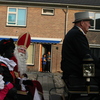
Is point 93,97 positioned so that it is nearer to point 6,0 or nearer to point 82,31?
point 82,31

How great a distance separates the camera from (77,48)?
2.58m

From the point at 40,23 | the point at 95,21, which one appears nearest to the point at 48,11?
the point at 40,23

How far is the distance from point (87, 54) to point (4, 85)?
1447mm

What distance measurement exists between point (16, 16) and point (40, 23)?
7.62ft

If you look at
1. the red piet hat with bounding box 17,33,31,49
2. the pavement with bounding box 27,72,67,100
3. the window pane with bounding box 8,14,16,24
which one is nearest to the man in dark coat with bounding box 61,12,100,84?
the red piet hat with bounding box 17,33,31,49

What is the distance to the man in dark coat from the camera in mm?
2545

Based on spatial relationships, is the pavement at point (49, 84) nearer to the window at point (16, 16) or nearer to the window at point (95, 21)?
the window at point (16, 16)

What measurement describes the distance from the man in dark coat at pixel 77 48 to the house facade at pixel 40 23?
42.9 ft

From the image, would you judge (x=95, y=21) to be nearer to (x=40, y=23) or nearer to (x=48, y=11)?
(x=48, y=11)

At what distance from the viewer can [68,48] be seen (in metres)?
2.71

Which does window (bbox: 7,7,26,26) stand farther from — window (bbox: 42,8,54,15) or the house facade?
window (bbox: 42,8,54,15)

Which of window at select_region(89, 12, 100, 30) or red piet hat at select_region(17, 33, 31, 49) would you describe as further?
window at select_region(89, 12, 100, 30)

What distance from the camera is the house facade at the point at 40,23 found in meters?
16.0

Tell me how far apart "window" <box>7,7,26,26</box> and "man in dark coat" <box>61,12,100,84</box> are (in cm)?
1390
